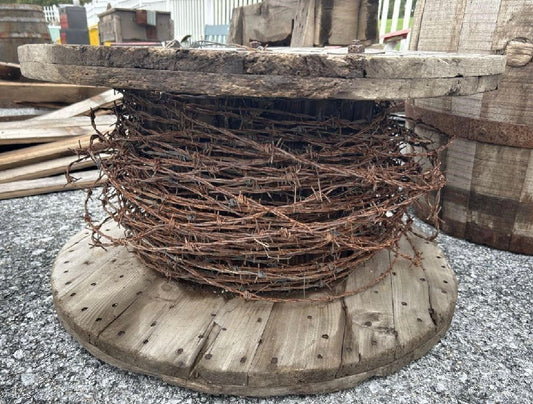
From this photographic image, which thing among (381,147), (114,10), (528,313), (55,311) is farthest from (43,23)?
(528,313)

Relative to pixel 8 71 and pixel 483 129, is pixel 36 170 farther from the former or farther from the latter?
pixel 483 129

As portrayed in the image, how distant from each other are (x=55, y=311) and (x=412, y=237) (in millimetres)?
1673

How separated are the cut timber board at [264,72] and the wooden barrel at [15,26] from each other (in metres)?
6.09

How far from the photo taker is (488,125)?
2.19 meters

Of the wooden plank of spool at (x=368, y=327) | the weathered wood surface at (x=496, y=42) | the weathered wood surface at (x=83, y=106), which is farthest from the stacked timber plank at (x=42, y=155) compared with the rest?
the weathered wood surface at (x=496, y=42)

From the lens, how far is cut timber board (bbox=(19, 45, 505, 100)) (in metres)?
1.14

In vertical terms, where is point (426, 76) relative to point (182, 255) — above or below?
above

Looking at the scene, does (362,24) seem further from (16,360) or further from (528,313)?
(16,360)

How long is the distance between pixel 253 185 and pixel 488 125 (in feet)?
4.33

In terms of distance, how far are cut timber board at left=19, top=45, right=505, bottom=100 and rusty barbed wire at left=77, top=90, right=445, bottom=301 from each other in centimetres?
33

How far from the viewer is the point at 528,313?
72.7 inches

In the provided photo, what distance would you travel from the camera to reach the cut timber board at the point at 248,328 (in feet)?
4.45

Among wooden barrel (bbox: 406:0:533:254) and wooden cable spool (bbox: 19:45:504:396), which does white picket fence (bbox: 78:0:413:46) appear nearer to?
wooden barrel (bbox: 406:0:533:254)

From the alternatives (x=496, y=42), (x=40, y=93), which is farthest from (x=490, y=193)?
(x=40, y=93)
